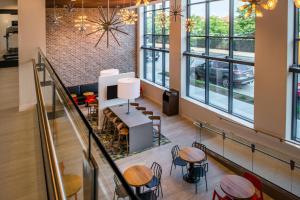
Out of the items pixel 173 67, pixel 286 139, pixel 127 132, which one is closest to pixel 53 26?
pixel 173 67

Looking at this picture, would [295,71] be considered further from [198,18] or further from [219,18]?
[198,18]

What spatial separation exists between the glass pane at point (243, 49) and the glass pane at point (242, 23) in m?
0.22

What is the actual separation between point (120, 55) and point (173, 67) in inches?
162

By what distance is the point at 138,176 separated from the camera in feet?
19.2

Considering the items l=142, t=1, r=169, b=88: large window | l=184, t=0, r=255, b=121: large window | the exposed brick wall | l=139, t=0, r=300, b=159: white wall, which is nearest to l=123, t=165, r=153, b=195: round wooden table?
l=139, t=0, r=300, b=159: white wall

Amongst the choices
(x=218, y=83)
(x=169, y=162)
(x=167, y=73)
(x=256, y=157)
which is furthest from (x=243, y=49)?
(x=167, y=73)

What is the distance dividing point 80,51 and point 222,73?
303 inches

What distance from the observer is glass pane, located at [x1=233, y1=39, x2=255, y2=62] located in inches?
326

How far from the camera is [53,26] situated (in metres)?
12.9

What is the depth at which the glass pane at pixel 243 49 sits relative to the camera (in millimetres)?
8281

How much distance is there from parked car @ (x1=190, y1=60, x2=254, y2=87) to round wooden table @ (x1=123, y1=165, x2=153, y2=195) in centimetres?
472

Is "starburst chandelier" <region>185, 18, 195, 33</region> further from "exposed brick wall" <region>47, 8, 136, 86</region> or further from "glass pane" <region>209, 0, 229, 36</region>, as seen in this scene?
"exposed brick wall" <region>47, 8, 136, 86</region>

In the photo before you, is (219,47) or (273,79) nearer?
(273,79)

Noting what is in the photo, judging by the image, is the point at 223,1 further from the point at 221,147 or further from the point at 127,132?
the point at 127,132
